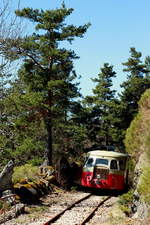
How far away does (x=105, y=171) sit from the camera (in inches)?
858

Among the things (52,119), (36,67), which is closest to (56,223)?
(52,119)

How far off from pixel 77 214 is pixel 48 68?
13.8m

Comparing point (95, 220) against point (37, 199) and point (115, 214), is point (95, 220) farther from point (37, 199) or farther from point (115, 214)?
point (37, 199)

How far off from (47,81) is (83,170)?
691cm

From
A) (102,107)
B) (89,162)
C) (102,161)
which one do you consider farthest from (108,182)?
(102,107)

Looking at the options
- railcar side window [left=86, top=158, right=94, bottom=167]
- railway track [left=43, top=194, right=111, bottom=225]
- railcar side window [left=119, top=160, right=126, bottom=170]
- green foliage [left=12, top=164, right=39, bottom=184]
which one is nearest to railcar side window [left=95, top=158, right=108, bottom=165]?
railcar side window [left=86, top=158, right=94, bottom=167]

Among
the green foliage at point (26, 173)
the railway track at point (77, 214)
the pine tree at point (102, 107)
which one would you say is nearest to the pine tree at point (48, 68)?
the green foliage at point (26, 173)

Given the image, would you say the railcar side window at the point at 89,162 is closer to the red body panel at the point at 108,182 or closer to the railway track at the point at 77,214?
the red body panel at the point at 108,182

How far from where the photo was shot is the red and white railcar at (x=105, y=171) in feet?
70.6

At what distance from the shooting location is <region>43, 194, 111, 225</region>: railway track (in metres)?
12.6

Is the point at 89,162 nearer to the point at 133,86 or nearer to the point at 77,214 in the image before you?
the point at 77,214

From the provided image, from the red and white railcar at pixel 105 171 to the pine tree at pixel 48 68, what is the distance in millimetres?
4244

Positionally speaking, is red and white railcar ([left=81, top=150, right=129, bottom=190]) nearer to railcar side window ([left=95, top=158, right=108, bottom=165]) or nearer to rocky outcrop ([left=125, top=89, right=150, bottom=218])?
railcar side window ([left=95, top=158, right=108, bottom=165])

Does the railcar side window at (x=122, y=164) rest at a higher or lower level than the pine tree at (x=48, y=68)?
lower
